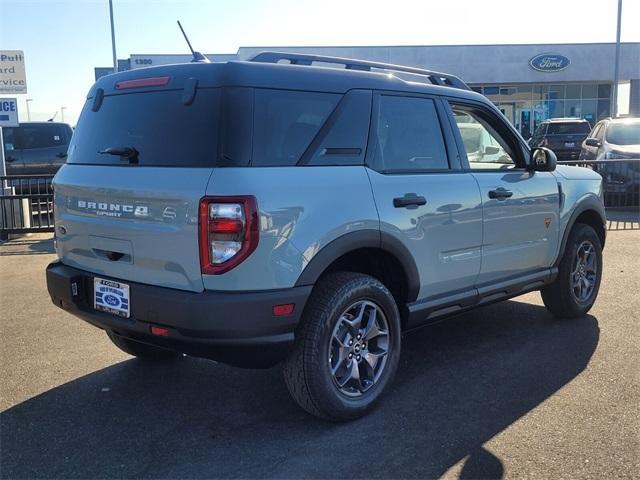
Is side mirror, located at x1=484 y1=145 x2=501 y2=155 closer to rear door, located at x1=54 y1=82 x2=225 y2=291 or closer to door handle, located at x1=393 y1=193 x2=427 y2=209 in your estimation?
door handle, located at x1=393 y1=193 x2=427 y2=209

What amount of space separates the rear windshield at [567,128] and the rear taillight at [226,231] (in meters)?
20.7

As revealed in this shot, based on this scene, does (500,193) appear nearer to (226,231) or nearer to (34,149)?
(226,231)

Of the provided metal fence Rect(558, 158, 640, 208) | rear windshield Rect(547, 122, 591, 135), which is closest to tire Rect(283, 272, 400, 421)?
metal fence Rect(558, 158, 640, 208)

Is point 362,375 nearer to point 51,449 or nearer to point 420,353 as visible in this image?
point 420,353

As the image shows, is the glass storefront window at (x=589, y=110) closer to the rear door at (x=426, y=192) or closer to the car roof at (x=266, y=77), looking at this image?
the rear door at (x=426, y=192)

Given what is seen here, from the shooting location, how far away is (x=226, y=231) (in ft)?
9.69

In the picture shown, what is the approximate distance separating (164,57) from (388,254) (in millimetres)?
30276

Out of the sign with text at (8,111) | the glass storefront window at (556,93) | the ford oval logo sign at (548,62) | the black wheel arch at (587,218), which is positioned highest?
the ford oval logo sign at (548,62)

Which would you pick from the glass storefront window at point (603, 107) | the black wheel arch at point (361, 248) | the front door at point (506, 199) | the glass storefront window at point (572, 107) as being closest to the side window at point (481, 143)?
the front door at point (506, 199)

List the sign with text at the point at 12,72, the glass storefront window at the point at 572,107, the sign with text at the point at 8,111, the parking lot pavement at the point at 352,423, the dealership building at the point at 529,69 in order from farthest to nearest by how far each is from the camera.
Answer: the glass storefront window at the point at 572,107 → the dealership building at the point at 529,69 → the sign with text at the point at 12,72 → the sign with text at the point at 8,111 → the parking lot pavement at the point at 352,423

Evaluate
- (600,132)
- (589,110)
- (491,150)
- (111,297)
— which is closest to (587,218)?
(491,150)

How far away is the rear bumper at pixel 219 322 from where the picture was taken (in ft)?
9.76

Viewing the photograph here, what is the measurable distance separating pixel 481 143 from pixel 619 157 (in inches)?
365

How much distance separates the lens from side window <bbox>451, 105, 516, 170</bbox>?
4410 mm
